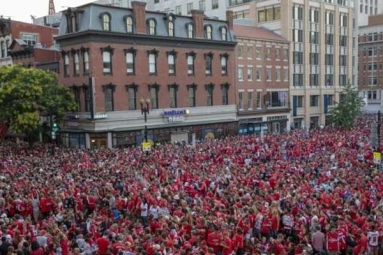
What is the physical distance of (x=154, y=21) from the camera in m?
46.1

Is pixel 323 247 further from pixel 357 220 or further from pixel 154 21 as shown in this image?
pixel 154 21

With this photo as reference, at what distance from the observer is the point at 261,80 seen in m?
58.1

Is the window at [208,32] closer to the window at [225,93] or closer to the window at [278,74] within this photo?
the window at [225,93]

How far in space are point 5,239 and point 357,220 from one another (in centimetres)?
1105

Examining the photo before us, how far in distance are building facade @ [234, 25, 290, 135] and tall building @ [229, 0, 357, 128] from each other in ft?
6.67

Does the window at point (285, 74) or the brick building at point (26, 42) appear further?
the window at point (285, 74)

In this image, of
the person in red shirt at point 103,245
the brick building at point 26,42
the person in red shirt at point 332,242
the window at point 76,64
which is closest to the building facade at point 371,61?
the brick building at point 26,42

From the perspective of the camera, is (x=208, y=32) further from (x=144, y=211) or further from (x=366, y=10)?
(x=366, y=10)

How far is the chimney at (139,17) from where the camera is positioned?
44.2 metres

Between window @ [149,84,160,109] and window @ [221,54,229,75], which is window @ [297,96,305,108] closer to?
window @ [221,54,229,75]

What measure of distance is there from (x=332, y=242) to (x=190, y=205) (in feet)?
20.5

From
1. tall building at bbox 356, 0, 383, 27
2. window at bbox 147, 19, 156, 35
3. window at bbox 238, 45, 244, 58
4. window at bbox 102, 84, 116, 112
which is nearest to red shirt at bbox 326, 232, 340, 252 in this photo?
window at bbox 102, 84, 116, 112

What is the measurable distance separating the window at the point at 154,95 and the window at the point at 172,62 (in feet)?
8.29

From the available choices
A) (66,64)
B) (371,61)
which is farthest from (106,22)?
(371,61)
